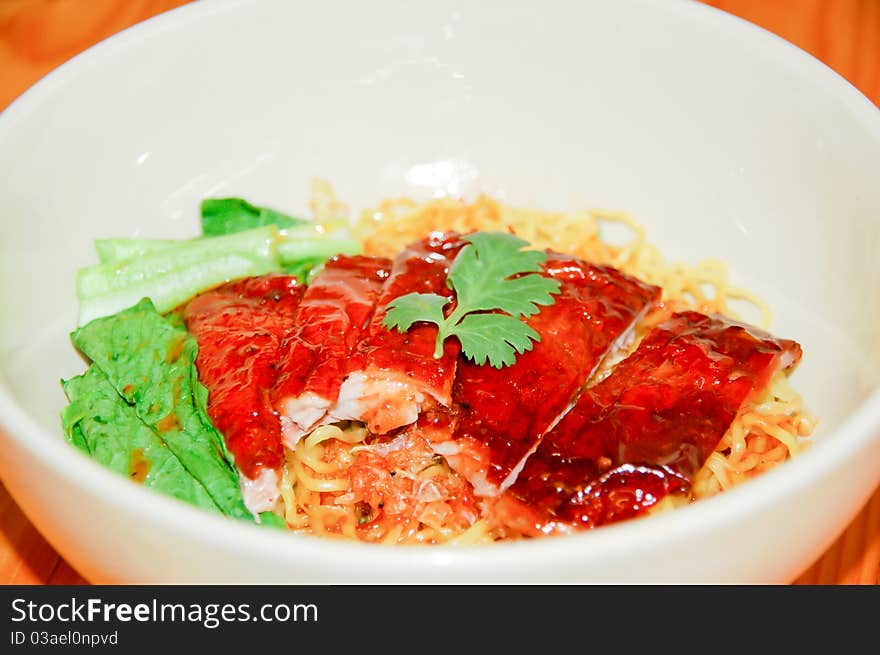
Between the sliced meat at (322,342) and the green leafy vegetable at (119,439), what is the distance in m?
0.36

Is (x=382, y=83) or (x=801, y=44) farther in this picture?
(x=801, y=44)

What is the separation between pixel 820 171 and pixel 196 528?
2.69 meters

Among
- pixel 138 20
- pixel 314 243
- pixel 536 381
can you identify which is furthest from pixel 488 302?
pixel 138 20

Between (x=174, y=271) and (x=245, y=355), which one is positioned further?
(x=174, y=271)

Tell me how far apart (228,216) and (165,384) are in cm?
107

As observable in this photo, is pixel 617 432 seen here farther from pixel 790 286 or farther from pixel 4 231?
pixel 4 231

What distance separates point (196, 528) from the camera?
83.4 inches

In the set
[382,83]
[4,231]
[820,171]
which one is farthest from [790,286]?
[4,231]

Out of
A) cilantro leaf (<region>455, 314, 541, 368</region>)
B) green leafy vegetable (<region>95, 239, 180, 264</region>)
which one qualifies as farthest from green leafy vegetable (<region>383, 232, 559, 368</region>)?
green leafy vegetable (<region>95, 239, 180, 264</region>)

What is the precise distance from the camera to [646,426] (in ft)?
9.63

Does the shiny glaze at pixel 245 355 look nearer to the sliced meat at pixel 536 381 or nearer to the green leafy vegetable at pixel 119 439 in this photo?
the green leafy vegetable at pixel 119 439

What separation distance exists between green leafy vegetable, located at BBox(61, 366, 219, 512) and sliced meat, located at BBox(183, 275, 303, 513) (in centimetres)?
18

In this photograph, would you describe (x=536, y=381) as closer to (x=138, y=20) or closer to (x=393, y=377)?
(x=393, y=377)
